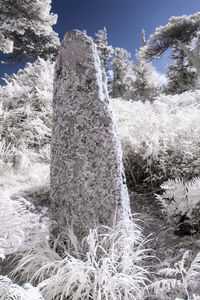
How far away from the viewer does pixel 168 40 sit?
51.2ft

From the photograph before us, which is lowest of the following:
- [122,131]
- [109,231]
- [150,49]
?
[109,231]

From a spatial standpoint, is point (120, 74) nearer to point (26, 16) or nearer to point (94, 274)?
point (26, 16)

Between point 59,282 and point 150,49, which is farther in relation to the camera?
point 150,49

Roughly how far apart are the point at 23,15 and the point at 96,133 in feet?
22.3

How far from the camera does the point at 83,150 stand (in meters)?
2.03

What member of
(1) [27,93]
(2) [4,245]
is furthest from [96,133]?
(1) [27,93]

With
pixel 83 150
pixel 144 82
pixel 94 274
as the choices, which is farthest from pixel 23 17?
pixel 144 82

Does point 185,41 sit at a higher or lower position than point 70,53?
higher

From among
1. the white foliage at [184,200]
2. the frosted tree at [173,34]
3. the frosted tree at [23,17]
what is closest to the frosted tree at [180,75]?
the frosted tree at [173,34]

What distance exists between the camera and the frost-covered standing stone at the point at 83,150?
196 cm

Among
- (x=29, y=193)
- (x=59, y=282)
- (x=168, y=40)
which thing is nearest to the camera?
(x=59, y=282)

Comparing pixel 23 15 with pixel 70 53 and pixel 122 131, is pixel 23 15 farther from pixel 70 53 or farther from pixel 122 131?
pixel 70 53

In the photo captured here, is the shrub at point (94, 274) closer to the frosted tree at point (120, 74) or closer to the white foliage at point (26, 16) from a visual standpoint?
the white foliage at point (26, 16)

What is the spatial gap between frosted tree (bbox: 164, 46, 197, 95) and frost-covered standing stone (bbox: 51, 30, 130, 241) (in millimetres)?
15976
